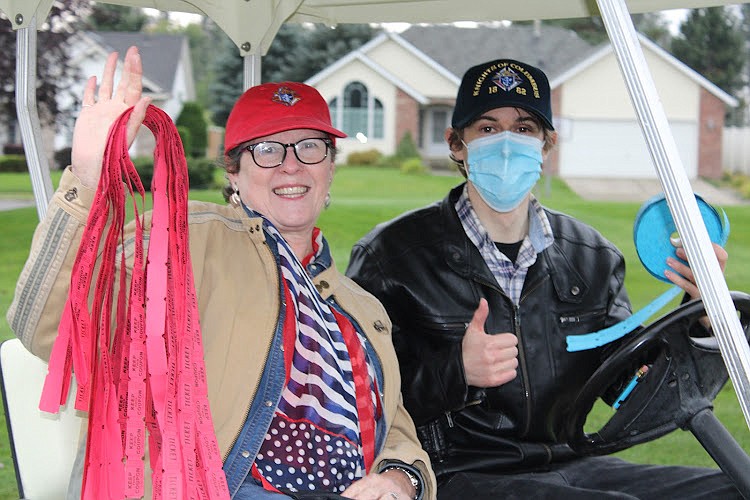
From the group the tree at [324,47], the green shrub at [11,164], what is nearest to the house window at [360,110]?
the tree at [324,47]

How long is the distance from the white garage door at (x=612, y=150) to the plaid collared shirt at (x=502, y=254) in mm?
27420

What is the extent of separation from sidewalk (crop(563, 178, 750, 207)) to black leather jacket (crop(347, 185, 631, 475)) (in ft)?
73.6

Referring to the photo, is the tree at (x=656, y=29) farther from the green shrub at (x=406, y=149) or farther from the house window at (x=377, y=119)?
the green shrub at (x=406, y=149)

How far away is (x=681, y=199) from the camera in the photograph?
1.83 metres

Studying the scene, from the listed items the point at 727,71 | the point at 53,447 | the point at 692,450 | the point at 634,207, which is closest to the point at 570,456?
the point at 53,447

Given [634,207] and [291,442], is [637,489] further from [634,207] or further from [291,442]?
[634,207]

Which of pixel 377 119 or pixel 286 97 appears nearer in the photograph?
pixel 286 97

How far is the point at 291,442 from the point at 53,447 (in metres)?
0.62

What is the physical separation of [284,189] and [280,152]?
10 cm

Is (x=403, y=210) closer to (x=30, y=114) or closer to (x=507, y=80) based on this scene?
(x=507, y=80)

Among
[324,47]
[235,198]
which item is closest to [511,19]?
[235,198]

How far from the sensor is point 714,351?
2533mm

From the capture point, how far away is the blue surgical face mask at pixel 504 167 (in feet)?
9.69

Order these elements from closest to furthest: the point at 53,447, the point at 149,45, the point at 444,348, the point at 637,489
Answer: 1. the point at 53,447
2. the point at 637,489
3. the point at 444,348
4. the point at 149,45
